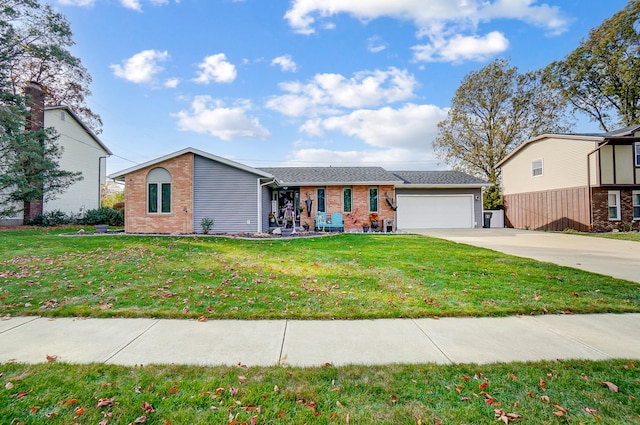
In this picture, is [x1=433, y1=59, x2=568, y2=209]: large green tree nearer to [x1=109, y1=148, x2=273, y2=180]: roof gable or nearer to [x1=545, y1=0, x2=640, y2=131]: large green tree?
[x1=545, y1=0, x2=640, y2=131]: large green tree

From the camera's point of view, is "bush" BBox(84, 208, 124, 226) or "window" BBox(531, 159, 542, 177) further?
"window" BBox(531, 159, 542, 177)

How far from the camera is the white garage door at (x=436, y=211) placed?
20.2m

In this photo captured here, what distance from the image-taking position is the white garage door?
66.3 ft

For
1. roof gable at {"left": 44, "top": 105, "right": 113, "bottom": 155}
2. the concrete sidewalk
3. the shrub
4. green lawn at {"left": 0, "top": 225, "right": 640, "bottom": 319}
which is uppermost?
roof gable at {"left": 44, "top": 105, "right": 113, "bottom": 155}

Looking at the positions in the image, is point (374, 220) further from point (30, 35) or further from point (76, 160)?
point (30, 35)

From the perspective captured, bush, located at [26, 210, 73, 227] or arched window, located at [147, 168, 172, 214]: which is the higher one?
arched window, located at [147, 168, 172, 214]

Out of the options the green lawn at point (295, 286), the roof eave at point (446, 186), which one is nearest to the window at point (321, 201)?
the roof eave at point (446, 186)

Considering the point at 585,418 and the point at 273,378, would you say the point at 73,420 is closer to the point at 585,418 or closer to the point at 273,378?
the point at 273,378

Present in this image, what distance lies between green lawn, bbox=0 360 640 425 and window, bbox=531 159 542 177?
21223 mm

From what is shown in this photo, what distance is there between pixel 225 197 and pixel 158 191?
3.31 m

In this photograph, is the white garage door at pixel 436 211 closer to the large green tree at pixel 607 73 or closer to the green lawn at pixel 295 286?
the green lawn at pixel 295 286

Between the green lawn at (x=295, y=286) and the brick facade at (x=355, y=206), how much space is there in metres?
8.87

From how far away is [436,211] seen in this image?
20.2 m

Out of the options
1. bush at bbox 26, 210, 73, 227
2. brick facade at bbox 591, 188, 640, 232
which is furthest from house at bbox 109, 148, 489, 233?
bush at bbox 26, 210, 73, 227
